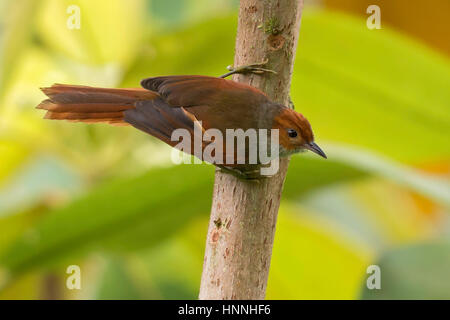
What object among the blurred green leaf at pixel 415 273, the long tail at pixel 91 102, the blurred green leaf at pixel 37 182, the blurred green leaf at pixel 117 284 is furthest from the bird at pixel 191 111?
the blurred green leaf at pixel 37 182

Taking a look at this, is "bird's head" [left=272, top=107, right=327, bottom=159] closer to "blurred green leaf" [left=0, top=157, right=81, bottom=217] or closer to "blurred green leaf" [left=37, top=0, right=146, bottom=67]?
"blurred green leaf" [left=37, top=0, right=146, bottom=67]

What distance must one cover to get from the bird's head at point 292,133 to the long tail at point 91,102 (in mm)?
129

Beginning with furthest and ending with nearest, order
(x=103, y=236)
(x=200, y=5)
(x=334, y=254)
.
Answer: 1. (x=200, y=5)
2. (x=334, y=254)
3. (x=103, y=236)

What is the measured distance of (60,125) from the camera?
49.1 inches

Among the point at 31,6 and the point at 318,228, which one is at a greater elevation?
the point at 31,6

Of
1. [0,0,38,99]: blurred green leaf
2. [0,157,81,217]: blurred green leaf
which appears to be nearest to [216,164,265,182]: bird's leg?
[0,0,38,99]: blurred green leaf

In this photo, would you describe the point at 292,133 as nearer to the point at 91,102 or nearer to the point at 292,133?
the point at 292,133

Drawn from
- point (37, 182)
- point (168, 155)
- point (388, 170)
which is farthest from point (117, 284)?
point (37, 182)

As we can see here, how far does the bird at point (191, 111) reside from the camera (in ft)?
1.94

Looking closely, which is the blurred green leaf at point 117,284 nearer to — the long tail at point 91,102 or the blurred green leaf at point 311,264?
the blurred green leaf at point 311,264

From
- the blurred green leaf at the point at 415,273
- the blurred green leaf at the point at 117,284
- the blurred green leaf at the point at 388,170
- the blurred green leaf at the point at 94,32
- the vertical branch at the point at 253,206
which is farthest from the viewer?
the blurred green leaf at the point at 117,284
